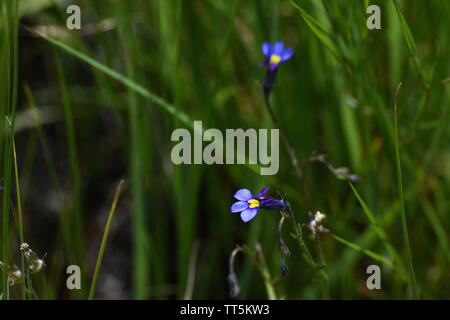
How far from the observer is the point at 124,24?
2.03m

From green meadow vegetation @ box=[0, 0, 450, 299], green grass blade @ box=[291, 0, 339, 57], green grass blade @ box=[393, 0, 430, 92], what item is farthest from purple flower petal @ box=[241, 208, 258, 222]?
green grass blade @ box=[393, 0, 430, 92]

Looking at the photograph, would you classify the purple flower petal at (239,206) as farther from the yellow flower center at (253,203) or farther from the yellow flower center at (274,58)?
the yellow flower center at (274,58)

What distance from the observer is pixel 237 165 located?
213cm

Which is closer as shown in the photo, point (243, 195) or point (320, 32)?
point (243, 195)

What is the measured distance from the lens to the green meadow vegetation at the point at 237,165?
1844 millimetres

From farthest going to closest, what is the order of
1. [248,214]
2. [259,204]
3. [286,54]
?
[286,54], [259,204], [248,214]

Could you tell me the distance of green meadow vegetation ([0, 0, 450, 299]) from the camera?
6.05 ft

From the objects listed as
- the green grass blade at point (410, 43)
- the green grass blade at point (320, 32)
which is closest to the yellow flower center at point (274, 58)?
the green grass blade at point (320, 32)

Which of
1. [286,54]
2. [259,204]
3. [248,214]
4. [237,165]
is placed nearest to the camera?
[248,214]

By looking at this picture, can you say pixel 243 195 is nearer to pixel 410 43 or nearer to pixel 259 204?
pixel 259 204

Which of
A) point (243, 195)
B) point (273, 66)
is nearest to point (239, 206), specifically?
point (243, 195)

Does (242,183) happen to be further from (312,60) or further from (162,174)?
(312,60)
